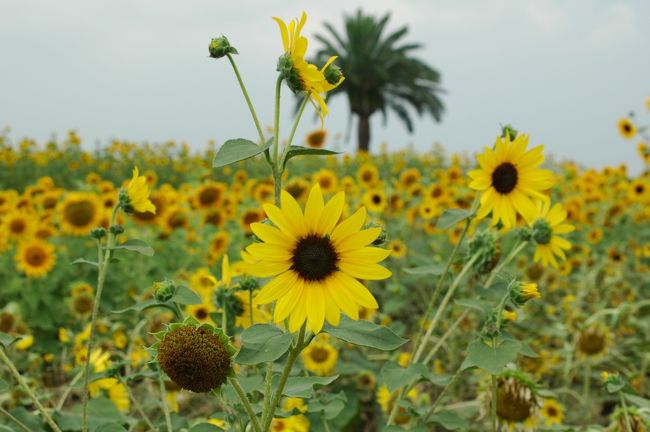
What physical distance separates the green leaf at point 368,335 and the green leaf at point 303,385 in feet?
0.31

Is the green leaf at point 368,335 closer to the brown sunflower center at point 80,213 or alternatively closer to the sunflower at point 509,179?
the sunflower at point 509,179

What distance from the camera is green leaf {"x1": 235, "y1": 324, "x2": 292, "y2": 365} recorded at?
94 centimetres

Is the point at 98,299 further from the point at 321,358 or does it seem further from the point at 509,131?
the point at 321,358

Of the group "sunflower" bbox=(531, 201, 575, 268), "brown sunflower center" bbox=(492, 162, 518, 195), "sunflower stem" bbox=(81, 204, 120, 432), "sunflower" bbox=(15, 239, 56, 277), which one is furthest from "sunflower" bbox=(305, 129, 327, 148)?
"sunflower stem" bbox=(81, 204, 120, 432)

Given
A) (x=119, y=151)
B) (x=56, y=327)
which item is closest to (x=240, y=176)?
(x=56, y=327)

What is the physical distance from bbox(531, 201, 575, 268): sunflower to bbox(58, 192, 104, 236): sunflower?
277 centimetres

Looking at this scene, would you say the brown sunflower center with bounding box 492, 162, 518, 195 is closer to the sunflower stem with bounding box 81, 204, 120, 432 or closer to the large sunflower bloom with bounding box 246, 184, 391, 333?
the large sunflower bloom with bounding box 246, 184, 391, 333

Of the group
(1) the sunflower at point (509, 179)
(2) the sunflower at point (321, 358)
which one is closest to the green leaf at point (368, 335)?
(1) the sunflower at point (509, 179)

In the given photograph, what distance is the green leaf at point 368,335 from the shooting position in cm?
96

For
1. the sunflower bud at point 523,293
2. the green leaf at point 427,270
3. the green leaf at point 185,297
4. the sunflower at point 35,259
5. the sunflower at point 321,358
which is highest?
the sunflower bud at point 523,293

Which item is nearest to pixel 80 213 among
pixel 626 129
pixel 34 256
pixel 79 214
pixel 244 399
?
pixel 79 214

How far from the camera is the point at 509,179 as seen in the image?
1.65 meters

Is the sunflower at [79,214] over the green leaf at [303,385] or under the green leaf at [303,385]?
under

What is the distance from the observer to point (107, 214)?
3.89 metres
